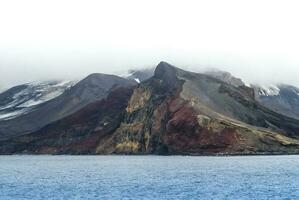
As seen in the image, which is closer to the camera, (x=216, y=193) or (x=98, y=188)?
(x=216, y=193)

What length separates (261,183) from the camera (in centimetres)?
11588

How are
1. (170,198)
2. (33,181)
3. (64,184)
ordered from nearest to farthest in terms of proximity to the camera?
1. (170,198)
2. (64,184)
3. (33,181)

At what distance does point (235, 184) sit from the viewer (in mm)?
113688

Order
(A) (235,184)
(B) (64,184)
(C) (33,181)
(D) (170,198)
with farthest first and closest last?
(C) (33,181)
(B) (64,184)
(A) (235,184)
(D) (170,198)

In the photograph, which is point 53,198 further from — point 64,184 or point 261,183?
point 261,183

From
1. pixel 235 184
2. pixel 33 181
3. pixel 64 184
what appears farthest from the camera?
pixel 33 181

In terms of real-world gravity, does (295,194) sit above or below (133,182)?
above

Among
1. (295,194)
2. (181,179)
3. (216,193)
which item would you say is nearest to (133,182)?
(181,179)

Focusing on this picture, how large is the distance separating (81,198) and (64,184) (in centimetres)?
2859

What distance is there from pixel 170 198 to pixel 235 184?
925 inches

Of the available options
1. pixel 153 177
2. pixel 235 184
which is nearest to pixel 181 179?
pixel 153 177

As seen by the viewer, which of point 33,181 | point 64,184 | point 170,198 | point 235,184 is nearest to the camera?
point 170,198

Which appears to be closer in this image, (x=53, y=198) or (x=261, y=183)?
(x=53, y=198)

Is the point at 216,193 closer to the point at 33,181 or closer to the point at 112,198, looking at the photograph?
the point at 112,198
